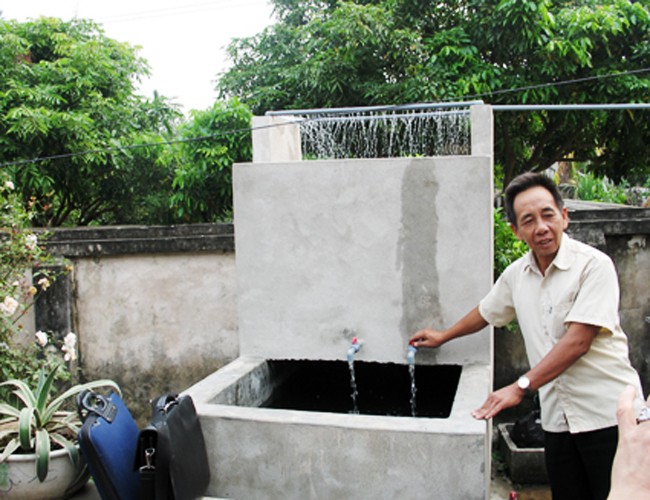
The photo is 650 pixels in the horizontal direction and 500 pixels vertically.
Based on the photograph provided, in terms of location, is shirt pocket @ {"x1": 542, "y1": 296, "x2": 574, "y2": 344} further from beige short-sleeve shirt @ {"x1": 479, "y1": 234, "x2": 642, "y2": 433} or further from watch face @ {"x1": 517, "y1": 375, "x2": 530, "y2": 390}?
watch face @ {"x1": 517, "y1": 375, "x2": 530, "y2": 390}

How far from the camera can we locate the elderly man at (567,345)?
7.82 feet

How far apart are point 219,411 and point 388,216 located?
4.58ft

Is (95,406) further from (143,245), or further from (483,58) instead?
(483,58)

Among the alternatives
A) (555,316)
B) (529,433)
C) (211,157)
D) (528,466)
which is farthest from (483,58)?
(555,316)

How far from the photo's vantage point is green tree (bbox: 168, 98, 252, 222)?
6.64 meters

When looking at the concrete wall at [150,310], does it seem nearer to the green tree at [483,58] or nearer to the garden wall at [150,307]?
the garden wall at [150,307]

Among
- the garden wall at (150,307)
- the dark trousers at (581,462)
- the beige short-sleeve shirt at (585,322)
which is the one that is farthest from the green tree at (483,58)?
the dark trousers at (581,462)

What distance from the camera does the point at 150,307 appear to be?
579 cm

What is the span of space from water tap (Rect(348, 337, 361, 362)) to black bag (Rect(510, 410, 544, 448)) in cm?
176

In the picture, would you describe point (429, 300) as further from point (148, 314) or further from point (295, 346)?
point (148, 314)

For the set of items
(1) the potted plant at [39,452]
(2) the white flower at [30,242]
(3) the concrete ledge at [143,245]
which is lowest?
(1) the potted plant at [39,452]

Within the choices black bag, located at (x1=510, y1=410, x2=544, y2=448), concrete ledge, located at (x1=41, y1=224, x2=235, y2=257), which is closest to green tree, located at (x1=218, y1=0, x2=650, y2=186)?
concrete ledge, located at (x1=41, y1=224, x2=235, y2=257)

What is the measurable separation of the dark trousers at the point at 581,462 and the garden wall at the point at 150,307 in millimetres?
3604

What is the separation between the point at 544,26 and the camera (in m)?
7.16
